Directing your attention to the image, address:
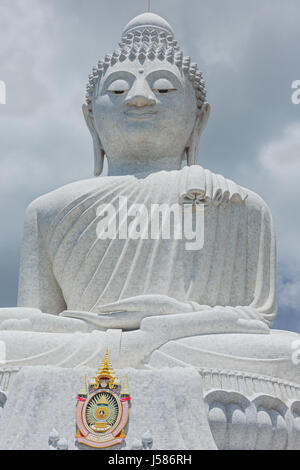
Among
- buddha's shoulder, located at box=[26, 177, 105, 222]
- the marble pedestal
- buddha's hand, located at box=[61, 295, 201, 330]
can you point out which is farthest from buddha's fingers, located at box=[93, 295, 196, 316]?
buddha's shoulder, located at box=[26, 177, 105, 222]

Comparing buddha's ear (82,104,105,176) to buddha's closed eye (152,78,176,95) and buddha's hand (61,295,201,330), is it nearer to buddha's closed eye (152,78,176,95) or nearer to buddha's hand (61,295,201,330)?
buddha's closed eye (152,78,176,95)

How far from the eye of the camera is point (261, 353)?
5734mm

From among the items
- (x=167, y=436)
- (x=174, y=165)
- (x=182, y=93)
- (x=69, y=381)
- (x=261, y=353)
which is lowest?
(x=167, y=436)

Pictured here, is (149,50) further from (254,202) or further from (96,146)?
(254,202)

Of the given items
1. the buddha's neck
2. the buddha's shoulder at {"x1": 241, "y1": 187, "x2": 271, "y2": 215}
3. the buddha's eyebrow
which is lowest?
the buddha's shoulder at {"x1": 241, "y1": 187, "x2": 271, "y2": 215}

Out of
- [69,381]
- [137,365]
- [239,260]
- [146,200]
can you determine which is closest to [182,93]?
[146,200]

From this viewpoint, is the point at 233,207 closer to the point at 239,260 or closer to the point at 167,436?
the point at 239,260

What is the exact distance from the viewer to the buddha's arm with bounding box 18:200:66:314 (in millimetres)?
7191

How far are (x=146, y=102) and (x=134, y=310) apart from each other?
2426 millimetres

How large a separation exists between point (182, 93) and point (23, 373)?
3765 millimetres

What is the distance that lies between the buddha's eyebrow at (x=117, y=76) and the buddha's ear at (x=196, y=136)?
3.14ft

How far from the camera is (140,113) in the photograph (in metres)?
7.69

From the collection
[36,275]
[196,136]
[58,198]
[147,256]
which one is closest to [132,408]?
[147,256]

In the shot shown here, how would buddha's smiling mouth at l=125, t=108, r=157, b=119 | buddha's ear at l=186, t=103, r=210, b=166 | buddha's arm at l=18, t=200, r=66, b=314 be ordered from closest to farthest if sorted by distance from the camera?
buddha's arm at l=18, t=200, r=66, b=314 < buddha's smiling mouth at l=125, t=108, r=157, b=119 < buddha's ear at l=186, t=103, r=210, b=166
